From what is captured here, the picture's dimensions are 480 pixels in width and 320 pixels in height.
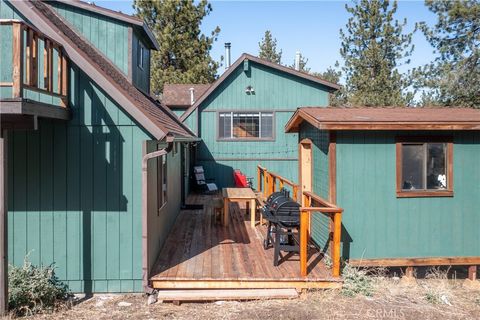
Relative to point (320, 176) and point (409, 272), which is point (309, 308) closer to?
point (409, 272)

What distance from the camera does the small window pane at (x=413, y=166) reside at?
6.68 meters

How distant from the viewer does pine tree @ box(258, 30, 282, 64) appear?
39.6 meters

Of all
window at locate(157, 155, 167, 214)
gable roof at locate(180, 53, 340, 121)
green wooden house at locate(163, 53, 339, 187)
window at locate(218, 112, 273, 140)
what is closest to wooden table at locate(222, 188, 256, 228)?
window at locate(157, 155, 167, 214)

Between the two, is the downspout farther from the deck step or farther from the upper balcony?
the upper balcony

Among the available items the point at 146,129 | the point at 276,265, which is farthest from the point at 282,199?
the point at 146,129

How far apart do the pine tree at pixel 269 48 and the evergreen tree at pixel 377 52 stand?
1434cm

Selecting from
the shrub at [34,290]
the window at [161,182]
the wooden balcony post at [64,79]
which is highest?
the wooden balcony post at [64,79]

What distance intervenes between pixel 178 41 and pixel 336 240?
2369 cm

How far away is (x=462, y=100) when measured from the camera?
17797 mm

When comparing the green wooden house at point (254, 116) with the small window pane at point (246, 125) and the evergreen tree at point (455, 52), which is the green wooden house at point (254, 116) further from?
the evergreen tree at point (455, 52)

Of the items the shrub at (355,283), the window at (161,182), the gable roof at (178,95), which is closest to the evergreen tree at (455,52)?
the gable roof at (178,95)

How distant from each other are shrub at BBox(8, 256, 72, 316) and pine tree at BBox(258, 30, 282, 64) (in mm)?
36668

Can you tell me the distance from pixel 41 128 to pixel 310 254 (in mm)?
4989

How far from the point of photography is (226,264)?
20.3ft
